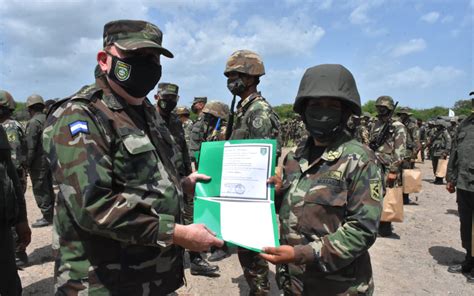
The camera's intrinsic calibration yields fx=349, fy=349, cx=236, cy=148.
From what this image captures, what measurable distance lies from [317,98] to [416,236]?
20.1ft

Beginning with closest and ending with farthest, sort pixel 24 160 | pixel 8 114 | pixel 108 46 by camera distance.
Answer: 1. pixel 108 46
2. pixel 8 114
3. pixel 24 160

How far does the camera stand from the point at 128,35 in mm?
1867

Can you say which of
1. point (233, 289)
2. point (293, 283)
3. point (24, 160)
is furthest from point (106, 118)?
point (24, 160)

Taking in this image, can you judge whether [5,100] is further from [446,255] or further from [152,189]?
[446,255]

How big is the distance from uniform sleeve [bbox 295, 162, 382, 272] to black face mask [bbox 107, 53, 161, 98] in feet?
4.06

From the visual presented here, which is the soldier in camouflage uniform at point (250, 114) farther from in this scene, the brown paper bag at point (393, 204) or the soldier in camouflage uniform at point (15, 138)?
the brown paper bag at point (393, 204)

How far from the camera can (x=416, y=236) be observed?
6.93 meters

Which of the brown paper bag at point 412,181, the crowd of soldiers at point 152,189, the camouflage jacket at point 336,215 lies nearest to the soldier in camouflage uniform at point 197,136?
the brown paper bag at point 412,181

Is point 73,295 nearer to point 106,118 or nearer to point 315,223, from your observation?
point 106,118

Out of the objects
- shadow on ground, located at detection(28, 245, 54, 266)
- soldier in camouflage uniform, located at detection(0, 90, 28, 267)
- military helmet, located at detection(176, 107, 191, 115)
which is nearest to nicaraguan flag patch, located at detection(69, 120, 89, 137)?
soldier in camouflage uniform, located at detection(0, 90, 28, 267)

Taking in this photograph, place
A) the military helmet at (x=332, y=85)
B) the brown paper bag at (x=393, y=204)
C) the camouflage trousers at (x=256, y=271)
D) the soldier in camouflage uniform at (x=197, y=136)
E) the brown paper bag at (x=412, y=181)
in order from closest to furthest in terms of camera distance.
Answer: the military helmet at (x=332, y=85) < the camouflage trousers at (x=256, y=271) < the brown paper bag at (x=393, y=204) < the soldier in camouflage uniform at (x=197, y=136) < the brown paper bag at (x=412, y=181)

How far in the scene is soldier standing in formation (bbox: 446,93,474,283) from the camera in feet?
16.1

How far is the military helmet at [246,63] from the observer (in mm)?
3727

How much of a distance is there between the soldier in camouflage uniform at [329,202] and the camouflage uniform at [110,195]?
62 cm
